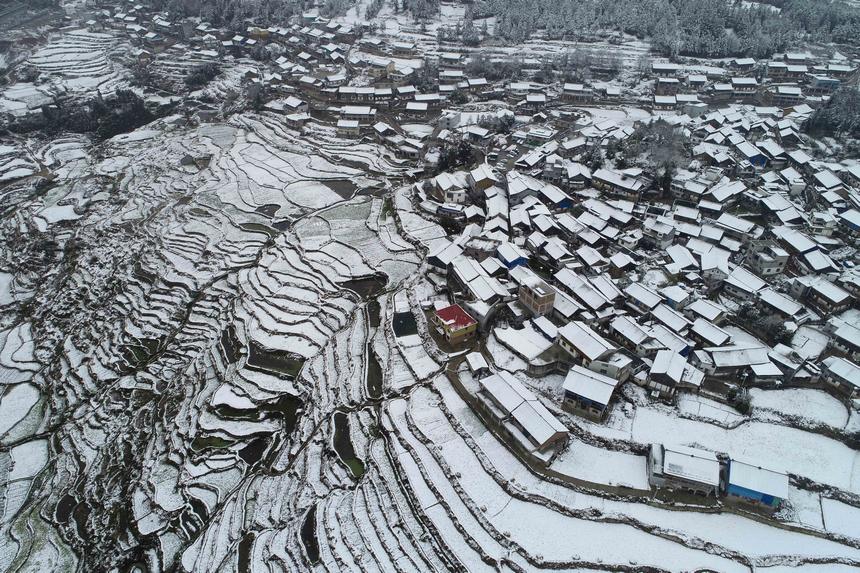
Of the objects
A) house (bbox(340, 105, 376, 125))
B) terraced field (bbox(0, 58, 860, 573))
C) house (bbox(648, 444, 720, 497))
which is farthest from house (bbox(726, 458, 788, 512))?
house (bbox(340, 105, 376, 125))

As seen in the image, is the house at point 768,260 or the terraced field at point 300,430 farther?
the house at point 768,260

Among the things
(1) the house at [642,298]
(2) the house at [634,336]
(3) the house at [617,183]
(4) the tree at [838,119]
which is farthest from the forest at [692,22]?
(2) the house at [634,336]

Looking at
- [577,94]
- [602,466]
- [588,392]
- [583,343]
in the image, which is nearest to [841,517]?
[602,466]

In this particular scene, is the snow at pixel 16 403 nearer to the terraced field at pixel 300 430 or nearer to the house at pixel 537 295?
the terraced field at pixel 300 430

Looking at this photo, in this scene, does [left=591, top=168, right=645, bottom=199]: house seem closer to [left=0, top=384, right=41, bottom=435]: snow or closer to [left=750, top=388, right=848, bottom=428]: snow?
[left=750, top=388, right=848, bottom=428]: snow

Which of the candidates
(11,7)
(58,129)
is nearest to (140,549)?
(58,129)

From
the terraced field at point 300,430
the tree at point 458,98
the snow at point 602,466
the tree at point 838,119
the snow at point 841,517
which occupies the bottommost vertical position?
the terraced field at point 300,430

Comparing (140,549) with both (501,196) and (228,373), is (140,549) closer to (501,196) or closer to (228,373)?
(228,373)
